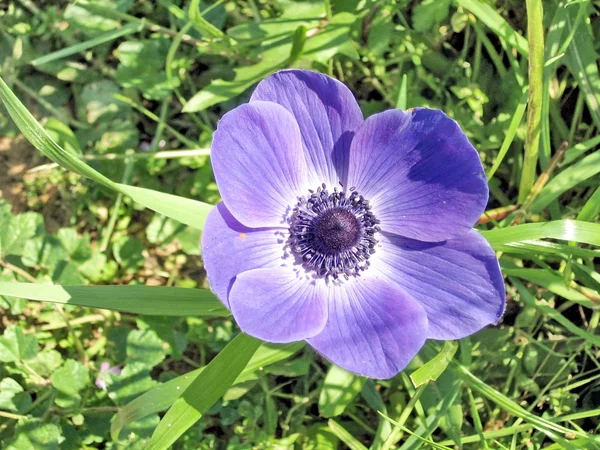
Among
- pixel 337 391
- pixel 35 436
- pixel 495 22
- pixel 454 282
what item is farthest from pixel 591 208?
pixel 35 436

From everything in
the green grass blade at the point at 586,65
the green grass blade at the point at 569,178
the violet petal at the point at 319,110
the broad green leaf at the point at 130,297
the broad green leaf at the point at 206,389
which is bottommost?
the broad green leaf at the point at 206,389

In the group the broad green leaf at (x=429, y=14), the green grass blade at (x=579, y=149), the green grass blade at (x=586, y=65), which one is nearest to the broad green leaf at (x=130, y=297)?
the broad green leaf at (x=429, y=14)

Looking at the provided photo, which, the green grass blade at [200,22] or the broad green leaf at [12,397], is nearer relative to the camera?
the green grass blade at [200,22]

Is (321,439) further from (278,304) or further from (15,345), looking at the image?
(15,345)

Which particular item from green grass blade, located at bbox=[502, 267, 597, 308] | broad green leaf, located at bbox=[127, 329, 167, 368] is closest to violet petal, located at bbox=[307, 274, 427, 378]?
green grass blade, located at bbox=[502, 267, 597, 308]

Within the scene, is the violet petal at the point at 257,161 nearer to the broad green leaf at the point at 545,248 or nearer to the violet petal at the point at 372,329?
the violet petal at the point at 372,329

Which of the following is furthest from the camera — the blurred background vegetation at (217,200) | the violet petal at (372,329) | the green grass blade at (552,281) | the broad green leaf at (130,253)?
the broad green leaf at (130,253)
